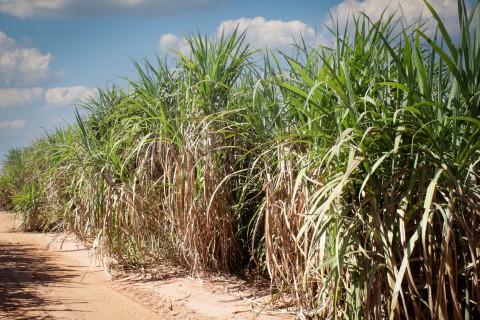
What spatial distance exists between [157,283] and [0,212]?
10087mm

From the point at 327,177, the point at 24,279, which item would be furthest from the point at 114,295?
the point at 327,177

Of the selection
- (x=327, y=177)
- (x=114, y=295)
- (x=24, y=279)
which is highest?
(x=327, y=177)

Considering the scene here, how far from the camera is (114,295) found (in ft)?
15.9

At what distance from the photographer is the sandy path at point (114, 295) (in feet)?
13.9

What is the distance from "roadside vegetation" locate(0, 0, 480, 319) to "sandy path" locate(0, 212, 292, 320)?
0.95ft

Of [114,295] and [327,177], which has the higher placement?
[327,177]

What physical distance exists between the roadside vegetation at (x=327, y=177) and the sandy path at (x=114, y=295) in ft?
0.95

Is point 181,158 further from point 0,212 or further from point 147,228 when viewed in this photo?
point 0,212

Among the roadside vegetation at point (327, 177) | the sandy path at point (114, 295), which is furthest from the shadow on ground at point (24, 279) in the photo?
the roadside vegetation at point (327, 177)

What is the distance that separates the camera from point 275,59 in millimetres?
4762

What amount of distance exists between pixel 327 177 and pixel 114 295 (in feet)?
8.43

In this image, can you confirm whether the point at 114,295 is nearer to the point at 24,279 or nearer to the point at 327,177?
the point at 24,279

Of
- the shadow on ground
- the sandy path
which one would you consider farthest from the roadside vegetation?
the shadow on ground

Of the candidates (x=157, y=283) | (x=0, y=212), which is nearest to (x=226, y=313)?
(x=157, y=283)
